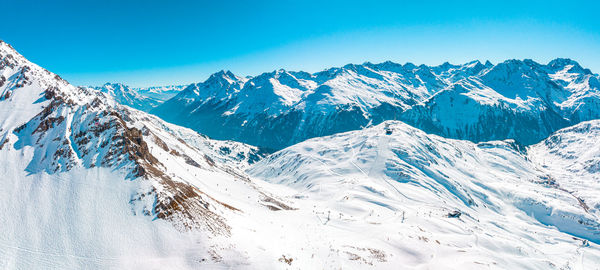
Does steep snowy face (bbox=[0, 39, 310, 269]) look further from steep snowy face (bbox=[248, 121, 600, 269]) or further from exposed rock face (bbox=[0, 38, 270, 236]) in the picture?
steep snowy face (bbox=[248, 121, 600, 269])

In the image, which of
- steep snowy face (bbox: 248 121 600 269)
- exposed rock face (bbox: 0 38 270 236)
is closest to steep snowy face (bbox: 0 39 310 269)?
exposed rock face (bbox: 0 38 270 236)

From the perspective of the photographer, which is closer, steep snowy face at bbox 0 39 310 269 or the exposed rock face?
steep snowy face at bbox 0 39 310 269

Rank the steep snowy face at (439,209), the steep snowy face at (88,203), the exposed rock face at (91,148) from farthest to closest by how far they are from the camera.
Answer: the steep snowy face at (439,209), the exposed rock face at (91,148), the steep snowy face at (88,203)

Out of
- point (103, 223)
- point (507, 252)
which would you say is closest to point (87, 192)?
point (103, 223)

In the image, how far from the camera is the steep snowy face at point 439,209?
5716cm

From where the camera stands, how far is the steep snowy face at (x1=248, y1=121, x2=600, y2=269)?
2250 inches

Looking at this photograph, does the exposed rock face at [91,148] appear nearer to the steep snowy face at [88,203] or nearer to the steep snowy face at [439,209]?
the steep snowy face at [88,203]

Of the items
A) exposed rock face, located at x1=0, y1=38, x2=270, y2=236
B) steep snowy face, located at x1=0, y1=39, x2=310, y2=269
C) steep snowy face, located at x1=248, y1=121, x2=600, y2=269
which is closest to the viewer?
steep snowy face, located at x1=0, y1=39, x2=310, y2=269

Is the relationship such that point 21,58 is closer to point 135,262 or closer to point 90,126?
point 90,126

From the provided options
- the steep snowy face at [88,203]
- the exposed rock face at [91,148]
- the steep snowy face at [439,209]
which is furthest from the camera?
the steep snowy face at [439,209]

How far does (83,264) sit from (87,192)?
14695mm

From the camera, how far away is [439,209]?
370ft

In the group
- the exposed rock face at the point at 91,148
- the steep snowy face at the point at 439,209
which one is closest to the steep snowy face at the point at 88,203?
the exposed rock face at the point at 91,148

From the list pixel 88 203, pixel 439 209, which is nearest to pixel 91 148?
pixel 88 203
